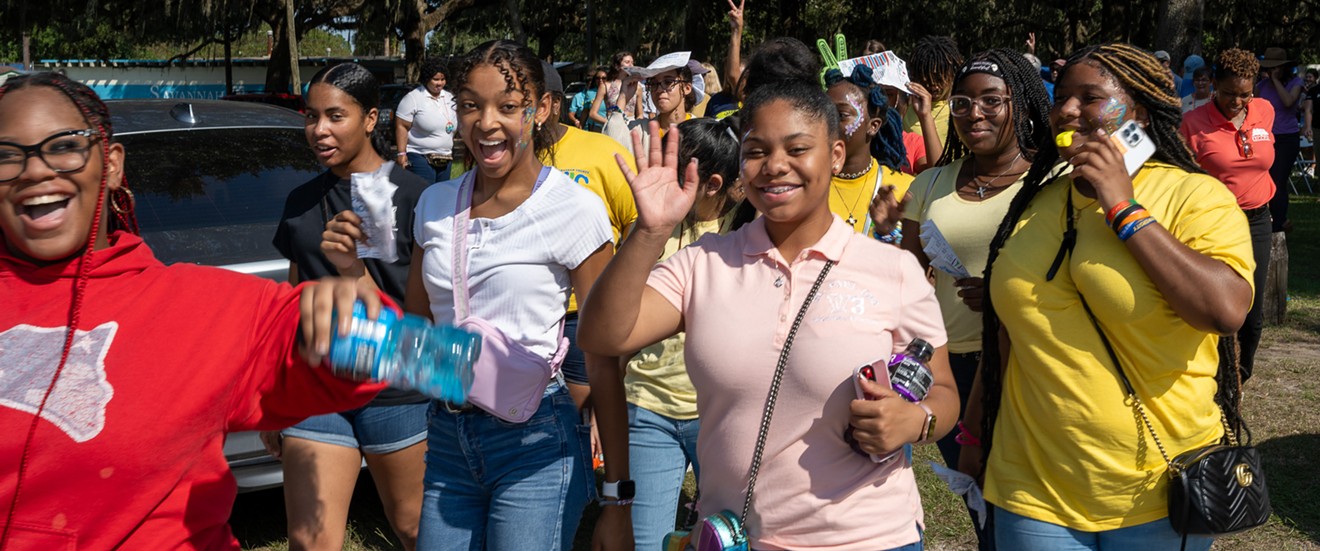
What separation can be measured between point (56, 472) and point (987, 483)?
7.15 feet

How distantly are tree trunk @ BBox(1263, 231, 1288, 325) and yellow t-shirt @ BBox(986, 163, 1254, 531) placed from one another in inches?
265

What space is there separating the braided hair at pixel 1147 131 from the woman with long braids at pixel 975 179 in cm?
58

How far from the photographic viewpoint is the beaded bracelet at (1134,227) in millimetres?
2680

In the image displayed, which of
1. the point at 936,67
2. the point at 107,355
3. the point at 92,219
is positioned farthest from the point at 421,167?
the point at 107,355

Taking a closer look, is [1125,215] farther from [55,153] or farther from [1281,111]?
[1281,111]

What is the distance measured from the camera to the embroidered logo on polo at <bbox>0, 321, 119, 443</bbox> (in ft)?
6.50

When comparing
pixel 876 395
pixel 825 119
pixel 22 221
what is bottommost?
pixel 876 395

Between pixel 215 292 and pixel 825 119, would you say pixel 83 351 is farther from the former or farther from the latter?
pixel 825 119

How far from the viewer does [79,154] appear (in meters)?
2.10

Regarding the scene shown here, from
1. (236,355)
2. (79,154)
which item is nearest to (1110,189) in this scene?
(236,355)

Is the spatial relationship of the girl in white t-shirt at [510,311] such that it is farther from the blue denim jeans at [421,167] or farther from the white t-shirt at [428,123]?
the white t-shirt at [428,123]

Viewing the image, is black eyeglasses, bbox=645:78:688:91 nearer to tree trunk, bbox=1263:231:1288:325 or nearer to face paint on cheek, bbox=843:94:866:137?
face paint on cheek, bbox=843:94:866:137

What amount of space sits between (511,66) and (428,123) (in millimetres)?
6044

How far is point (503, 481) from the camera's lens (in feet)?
10.3
